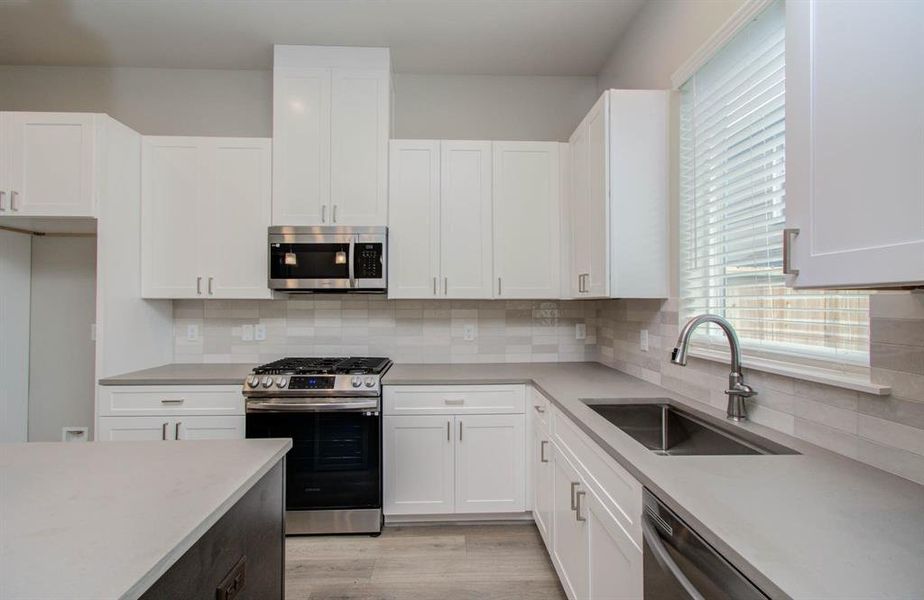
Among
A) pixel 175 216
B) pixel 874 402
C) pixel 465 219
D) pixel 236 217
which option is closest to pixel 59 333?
pixel 175 216

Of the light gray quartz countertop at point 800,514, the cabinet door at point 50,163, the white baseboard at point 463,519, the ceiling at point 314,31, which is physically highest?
the ceiling at point 314,31

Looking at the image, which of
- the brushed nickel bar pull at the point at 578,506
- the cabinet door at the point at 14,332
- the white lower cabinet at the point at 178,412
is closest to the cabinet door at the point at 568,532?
the brushed nickel bar pull at the point at 578,506

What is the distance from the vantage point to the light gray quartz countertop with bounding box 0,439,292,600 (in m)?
0.63

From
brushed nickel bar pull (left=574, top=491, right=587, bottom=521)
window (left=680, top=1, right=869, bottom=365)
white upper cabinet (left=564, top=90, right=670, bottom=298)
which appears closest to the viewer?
window (left=680, top=1, right=869, bottom=365)

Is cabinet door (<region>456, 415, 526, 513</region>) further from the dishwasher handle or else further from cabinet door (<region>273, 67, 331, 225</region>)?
cabinet door (<region>273, 67, 331, 225</region>)

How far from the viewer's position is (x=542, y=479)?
2.25m

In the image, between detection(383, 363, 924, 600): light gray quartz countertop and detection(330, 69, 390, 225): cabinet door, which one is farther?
detection(330, 69, 390, 225): cabinet door

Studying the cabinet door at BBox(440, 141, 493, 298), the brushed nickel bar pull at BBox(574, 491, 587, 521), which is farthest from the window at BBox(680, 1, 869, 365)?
the cabinet door at BBox(440, 141, 493, 298)

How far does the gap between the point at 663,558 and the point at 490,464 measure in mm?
1624

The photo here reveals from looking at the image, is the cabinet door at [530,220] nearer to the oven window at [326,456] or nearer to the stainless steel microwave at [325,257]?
the stainless steel microwave at [325,257]

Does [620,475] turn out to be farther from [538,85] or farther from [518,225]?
[538,85]

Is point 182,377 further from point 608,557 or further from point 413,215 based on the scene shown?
point 608,557

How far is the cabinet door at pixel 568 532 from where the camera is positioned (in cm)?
159

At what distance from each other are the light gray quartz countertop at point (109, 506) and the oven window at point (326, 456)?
1171 mm
